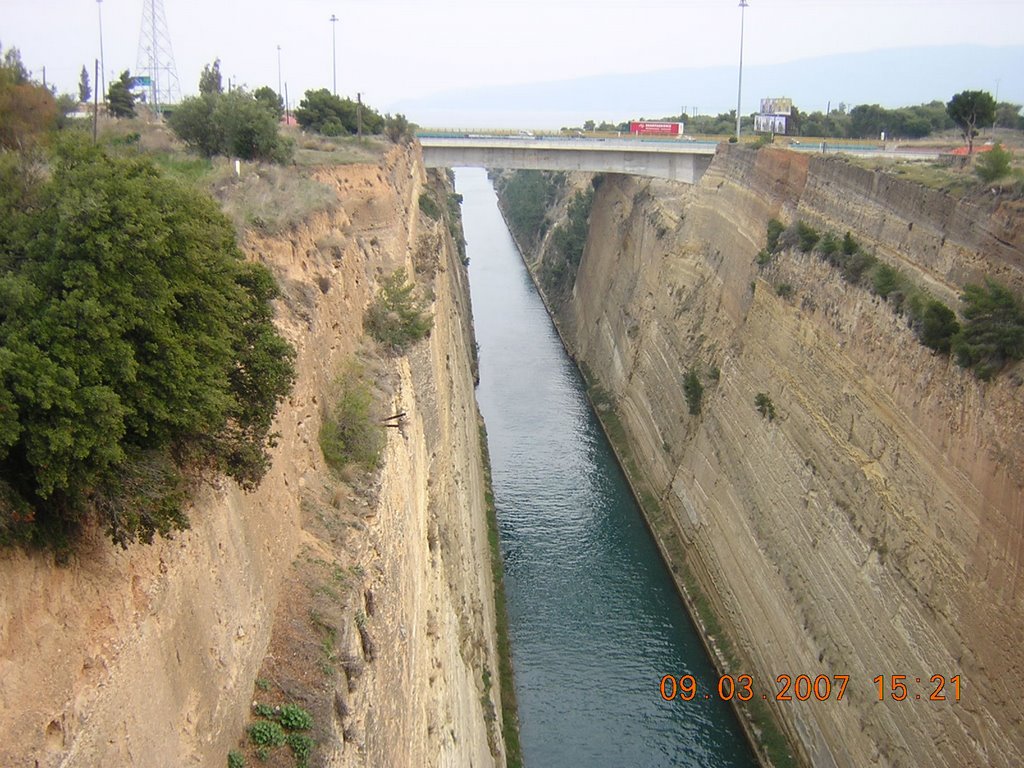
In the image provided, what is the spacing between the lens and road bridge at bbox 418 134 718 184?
1270 inches

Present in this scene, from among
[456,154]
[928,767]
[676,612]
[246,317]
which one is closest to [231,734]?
[246,317]

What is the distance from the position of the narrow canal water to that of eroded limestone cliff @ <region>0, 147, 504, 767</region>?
1441mm

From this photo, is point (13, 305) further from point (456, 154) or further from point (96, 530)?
point (456, 154)

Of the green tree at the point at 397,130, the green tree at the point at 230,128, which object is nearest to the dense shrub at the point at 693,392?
the green tree at the point at 230,128

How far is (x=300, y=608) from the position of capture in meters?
7.96

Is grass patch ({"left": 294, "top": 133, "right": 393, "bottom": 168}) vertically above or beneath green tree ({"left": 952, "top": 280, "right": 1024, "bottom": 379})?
above

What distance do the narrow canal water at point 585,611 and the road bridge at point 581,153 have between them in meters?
7.95

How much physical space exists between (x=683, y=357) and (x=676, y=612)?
7.66 metres

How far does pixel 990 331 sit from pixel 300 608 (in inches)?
388

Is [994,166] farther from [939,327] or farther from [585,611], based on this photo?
[585,611]

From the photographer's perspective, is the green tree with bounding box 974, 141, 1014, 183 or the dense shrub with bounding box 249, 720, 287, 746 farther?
the green tree with bounding box 974, 141, 1014, 183

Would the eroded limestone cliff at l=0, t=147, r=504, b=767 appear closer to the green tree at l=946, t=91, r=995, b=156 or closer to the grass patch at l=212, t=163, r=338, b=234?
the grass patch at l=212, t=163, r=338, b=234

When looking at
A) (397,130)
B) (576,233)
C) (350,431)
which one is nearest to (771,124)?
(576,233)

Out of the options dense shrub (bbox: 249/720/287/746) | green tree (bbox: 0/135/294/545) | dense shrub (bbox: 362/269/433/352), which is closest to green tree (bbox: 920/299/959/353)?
dense shrub (bbox: 362/269/433/352)
